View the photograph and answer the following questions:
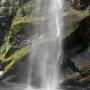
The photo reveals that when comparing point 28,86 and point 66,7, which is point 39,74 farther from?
point 66,7

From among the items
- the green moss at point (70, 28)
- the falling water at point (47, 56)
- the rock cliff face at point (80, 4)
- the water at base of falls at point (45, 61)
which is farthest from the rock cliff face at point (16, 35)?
the rock cliff face at point (80, 4)

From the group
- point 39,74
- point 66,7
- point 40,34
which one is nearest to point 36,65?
point 39,74

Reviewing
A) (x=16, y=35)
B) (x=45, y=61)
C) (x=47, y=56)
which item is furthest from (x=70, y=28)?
(x=16, y=35)

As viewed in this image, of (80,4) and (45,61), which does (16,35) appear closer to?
(45,61)

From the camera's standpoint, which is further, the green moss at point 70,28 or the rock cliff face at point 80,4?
the rock cliff face at point 80,4

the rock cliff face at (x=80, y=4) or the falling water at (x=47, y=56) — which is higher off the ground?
the rock cliff face at (x=80, y=4)

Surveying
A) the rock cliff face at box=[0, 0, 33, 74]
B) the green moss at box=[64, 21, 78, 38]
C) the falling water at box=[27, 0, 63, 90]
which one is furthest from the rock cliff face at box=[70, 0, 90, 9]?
the rock cliff face at box=[0, 0, 33, 74]

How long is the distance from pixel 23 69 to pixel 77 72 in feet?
26.8

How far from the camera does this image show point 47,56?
5069 centimetres

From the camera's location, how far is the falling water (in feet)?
162

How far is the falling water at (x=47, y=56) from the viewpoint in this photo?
1946 inches

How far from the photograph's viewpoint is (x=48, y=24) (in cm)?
5419

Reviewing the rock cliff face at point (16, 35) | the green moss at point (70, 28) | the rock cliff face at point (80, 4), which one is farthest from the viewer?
the rock cliff face at point (16, 35)

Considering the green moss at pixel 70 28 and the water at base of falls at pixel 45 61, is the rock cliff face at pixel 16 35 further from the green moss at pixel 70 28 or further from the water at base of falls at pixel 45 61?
the green moss at pixel 70 28
